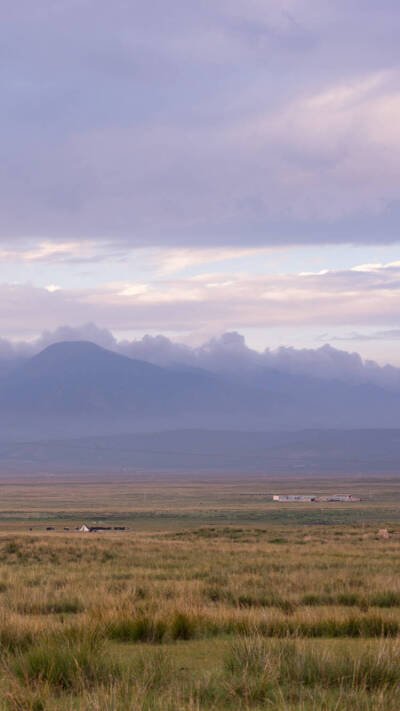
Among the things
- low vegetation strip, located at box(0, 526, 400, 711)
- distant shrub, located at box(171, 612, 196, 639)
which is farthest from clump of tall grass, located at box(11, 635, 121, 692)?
distant shrub, located at box(171, 612, 196, 639)

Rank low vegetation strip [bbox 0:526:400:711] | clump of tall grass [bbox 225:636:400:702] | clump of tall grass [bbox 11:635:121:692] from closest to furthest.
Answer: low vegetation strip [bbox 0:526:400:711] < clump of tall grass [bbox 225:636:400:702] < clump of tall grass [bbox 11:635:121:692]

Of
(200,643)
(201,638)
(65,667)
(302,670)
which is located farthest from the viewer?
(201,638)

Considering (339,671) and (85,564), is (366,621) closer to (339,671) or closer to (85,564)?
(339,671)

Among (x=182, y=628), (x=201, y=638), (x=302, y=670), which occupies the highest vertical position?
(x=302, y=670)

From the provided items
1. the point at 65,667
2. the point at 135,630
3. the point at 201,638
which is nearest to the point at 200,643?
the point at 201,638

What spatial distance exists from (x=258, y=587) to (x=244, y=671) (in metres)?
9.41

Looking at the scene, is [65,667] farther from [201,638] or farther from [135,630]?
[201,638]

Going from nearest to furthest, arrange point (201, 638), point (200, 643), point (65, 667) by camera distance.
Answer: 1. point (65, 667)
2. point (200, 643)
3. point (201, 638)

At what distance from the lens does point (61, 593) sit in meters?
14.8

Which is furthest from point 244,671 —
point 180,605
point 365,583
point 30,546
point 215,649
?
point 30,546

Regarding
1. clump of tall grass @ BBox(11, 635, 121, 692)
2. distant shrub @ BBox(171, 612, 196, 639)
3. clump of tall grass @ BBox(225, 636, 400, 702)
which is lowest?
distant shrub @ BBox(171, 612, 196, 639)

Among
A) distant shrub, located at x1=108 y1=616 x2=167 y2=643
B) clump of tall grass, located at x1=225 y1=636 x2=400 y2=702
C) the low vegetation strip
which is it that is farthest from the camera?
distant shrub, located at x1=108 y1=616 x2=167 y2=643

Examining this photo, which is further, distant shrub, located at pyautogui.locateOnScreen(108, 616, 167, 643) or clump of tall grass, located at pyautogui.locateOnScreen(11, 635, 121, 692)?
distant shrub, located at pyautogui.locateOnScreen(108, 616, 167, 643)

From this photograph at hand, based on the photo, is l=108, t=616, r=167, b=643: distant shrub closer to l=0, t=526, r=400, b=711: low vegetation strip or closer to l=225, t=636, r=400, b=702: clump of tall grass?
l=0, t=526, r=400, b=711: low vegetation strip
